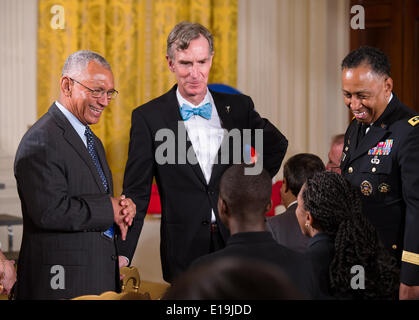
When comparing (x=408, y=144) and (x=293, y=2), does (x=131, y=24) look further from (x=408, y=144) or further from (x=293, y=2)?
(x=408, y=144)

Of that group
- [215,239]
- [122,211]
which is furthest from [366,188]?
[122,211]

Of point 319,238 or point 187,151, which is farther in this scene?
point 187,151

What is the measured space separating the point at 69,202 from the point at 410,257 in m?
1.29

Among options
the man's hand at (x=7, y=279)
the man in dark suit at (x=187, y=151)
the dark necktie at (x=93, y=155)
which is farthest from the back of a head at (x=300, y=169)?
the man's hand at (x=7, y=279)

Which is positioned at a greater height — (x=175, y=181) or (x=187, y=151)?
(x=187, y=151)

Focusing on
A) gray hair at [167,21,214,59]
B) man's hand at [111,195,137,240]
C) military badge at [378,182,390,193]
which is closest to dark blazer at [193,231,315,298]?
man's hand at [111,195,137,240]

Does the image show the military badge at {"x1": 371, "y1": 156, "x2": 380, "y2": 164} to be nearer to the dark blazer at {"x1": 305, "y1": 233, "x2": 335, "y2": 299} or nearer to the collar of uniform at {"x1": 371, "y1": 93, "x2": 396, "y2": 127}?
the collar of uniform at {"x1": 371, "y1": 93, "x2": 396, "y2": 127}

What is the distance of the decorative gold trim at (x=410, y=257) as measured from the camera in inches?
91.2

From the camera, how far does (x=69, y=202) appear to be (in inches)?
87.2

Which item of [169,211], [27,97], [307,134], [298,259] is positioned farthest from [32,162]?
[307,134]

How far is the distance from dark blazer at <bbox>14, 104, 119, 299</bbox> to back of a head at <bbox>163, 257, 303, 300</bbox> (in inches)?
59.9

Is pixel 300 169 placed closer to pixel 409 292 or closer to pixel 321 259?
pixel 409 292

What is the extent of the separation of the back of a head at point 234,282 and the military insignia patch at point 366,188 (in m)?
1.84

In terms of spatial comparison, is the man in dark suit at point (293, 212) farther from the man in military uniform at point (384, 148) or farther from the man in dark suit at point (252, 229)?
the man in dark suit at point (252, 229)
